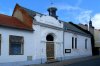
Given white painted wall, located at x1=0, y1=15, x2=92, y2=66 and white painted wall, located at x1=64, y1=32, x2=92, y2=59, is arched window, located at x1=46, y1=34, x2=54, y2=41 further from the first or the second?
white painted wall, located at x1=64, y1=32, x2=92, y2=59

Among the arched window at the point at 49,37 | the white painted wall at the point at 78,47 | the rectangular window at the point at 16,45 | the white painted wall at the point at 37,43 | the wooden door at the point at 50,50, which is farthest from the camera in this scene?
the white painted wall at the point at 78,47

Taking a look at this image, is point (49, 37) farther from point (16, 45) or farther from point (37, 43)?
point (16, 45)

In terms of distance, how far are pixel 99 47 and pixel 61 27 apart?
57.8 feet

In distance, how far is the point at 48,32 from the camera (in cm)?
2544

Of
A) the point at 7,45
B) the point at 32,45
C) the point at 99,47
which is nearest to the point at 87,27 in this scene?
the point at 99,47

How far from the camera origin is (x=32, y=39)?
23.2 meters

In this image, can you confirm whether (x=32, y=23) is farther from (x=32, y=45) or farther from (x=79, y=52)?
(x=79, y=52)

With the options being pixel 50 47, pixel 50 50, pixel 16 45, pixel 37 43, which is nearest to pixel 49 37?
pixel 50 47

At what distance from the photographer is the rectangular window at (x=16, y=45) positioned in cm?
2075

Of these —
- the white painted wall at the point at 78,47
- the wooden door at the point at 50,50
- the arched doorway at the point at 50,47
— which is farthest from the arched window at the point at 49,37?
the white painted wall at the point at 78,47

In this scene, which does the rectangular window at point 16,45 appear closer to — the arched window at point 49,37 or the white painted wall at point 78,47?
the arched window at point 49,37

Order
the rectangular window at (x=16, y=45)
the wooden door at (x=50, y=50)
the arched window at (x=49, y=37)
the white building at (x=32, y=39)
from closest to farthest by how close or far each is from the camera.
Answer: the white building at (x=32, y=39), the rectangular window at (x=16, y=45), the wooden door at (x=50, y=50), the arched window at (x=49, y=37)

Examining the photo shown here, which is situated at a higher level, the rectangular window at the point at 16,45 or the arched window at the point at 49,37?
the arched window at the point at 49,37

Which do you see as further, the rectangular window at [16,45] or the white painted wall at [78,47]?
the white painted wall at [78,47]
